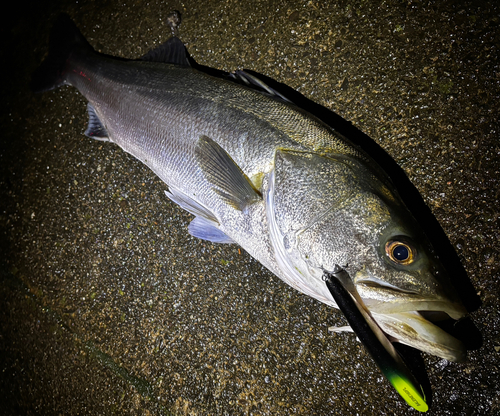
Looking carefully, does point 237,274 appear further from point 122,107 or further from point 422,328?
point 122,107

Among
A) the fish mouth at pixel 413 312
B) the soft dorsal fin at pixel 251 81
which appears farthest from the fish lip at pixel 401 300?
the soft dorsal fin at pixel 251 81

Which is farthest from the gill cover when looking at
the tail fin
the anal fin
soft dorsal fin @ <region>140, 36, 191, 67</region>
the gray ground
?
the tail fin

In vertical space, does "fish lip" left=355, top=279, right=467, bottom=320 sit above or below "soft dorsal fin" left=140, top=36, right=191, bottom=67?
below

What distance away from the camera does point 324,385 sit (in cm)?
207

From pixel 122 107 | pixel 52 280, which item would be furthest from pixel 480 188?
pixel 52 280

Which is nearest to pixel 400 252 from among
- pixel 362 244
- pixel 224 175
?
pixel 362 244

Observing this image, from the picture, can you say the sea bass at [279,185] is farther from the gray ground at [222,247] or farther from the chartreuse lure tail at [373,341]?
the gray ground at [222,247]

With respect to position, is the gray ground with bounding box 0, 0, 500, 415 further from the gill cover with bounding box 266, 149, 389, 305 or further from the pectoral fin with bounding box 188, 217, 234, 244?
the gill cover with bounding box 266, 149, 389, 305

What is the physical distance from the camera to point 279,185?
1.62 metres

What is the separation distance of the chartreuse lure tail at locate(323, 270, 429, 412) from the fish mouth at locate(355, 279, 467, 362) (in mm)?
56

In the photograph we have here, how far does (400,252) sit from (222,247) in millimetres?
1360

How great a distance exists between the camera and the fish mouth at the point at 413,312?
1.31m

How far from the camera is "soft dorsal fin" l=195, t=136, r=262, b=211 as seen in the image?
171 centimetres

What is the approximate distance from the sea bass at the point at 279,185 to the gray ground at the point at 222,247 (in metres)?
0.53
